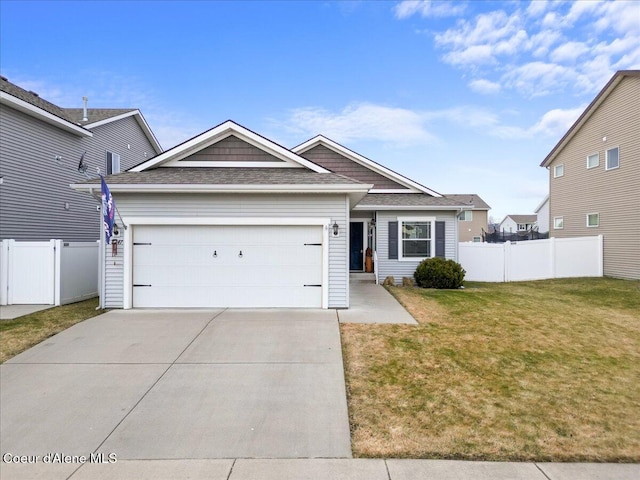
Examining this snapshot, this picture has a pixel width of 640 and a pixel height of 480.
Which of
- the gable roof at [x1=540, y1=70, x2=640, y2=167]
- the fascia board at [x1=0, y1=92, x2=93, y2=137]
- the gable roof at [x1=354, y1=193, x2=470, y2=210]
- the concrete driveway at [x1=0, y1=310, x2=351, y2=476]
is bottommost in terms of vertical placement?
the concrete driveway at [x1=0, y1=310, x2=351, y2=476]

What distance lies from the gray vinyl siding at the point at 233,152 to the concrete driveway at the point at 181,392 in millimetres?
4735

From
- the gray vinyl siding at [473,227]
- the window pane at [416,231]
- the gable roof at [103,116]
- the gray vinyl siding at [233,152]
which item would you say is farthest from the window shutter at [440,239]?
the gray vinyl siding at [473,227]

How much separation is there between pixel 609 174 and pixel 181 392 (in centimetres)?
1866

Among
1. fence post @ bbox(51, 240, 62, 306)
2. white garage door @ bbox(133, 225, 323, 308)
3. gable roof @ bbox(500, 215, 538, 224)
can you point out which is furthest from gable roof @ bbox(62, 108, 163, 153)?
gable roof @ bbox(500, 215, 538, 224)

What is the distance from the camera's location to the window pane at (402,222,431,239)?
14148 mm

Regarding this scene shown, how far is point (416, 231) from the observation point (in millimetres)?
14180

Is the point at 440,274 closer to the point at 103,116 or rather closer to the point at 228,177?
the point at 228,177

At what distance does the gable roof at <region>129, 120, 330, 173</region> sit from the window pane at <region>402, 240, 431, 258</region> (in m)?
5.66

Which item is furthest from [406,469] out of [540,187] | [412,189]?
[540,187]

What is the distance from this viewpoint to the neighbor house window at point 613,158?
50.9 ft

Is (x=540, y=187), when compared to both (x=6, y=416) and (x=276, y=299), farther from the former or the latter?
(x=6, y=416)

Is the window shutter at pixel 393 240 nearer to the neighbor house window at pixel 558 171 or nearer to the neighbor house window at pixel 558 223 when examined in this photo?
the neighbor house window at pixel 558 223

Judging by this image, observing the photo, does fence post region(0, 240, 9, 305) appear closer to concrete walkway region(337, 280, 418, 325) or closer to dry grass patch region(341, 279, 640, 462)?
concrete walkway region(337, 280, 418, 325)

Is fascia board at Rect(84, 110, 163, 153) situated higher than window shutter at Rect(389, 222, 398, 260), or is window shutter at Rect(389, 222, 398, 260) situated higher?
fascia board at Rect(84, 110, 163, 153)
